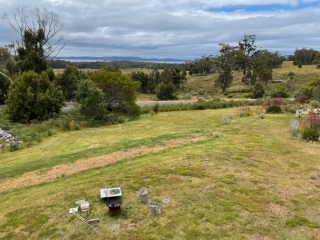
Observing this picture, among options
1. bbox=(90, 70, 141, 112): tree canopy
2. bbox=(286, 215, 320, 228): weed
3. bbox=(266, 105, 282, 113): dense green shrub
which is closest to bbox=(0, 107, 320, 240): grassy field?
bbox=(286, 215, 320, 228): weed

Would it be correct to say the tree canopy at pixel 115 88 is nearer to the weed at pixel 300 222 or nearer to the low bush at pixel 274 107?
the low bush at pixel 274 107

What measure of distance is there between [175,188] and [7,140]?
972cm

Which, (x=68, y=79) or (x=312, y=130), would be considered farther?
A: (x=68, y=79)

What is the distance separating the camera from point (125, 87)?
688 inches

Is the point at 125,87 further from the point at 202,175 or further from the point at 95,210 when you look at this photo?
the point at 95,210

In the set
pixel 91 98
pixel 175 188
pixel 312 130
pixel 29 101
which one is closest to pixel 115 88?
pixel 91 98

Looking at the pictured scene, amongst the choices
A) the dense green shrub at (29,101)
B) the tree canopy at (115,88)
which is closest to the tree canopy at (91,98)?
the tree canopy at (115,88)

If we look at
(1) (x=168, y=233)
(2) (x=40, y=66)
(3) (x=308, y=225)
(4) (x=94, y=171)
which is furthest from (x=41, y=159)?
(2) (x=40, y=66)

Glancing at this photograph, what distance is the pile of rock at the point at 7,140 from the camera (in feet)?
37.3

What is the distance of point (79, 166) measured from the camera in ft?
25.3

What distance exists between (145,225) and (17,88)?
600 inches

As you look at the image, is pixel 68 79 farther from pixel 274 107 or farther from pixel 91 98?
pixel 274 107

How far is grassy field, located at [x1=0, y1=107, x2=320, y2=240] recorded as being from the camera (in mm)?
4148

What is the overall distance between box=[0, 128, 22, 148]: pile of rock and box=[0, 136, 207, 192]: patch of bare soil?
4.82m
